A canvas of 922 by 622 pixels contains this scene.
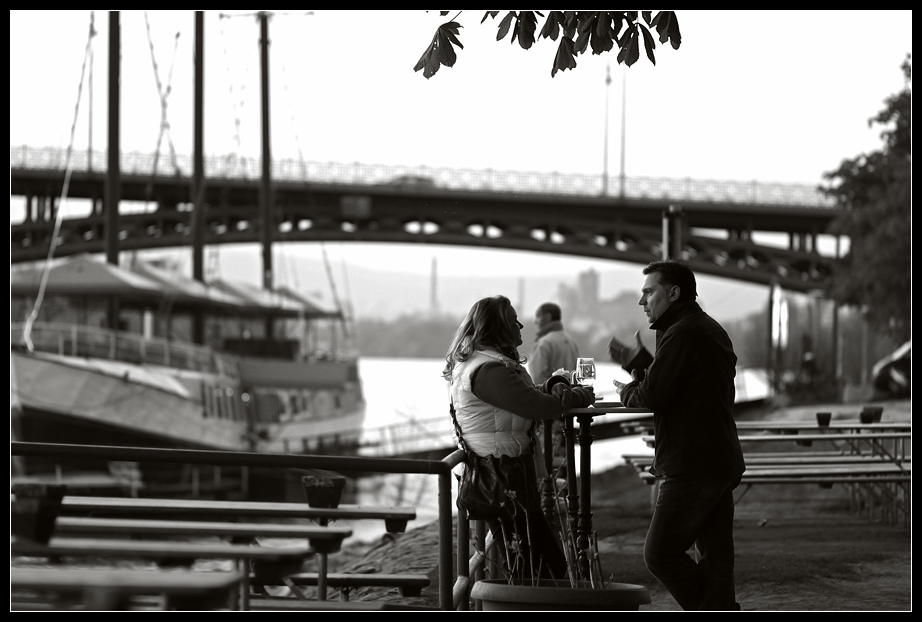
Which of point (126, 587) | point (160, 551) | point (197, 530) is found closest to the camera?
point (126, 587)

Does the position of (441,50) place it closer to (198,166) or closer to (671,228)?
(671,228)

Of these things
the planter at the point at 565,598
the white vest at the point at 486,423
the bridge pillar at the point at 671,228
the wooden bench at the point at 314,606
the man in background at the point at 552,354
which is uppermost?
the bridge pillar at the point at 671,228

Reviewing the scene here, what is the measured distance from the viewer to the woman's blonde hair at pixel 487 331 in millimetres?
5211

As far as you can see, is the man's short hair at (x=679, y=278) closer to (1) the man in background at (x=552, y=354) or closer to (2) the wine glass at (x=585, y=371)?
(2) the wine glass at (x=585, y=371)

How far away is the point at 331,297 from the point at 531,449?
131ft

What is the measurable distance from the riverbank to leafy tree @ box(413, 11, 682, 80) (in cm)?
276

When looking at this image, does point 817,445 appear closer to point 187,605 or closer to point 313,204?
point 187,605

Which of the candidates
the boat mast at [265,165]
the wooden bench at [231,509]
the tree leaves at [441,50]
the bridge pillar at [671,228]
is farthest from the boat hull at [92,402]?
the tree leaves at [441,50]

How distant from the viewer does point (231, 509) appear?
16.2ft

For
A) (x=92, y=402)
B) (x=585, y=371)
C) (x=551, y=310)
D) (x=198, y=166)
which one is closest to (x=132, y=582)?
(x=585, y=371)

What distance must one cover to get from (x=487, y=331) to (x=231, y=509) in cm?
122

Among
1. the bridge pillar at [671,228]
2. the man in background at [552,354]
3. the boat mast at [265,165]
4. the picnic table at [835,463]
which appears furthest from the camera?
the boat mast at [265,165]

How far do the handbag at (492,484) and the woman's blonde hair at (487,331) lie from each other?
0.34m

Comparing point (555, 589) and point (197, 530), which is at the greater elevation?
point (197, 530)
